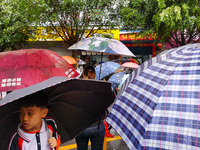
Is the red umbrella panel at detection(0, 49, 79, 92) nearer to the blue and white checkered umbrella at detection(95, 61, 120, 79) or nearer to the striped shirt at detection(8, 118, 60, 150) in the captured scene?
the striped shirt at detection(8, 118, 60, 150)

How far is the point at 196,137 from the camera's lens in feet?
3.94

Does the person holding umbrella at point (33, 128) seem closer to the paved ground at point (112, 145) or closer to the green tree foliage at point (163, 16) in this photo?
the paved ground at point (112, 145)

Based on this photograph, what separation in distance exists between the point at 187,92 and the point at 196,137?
291 millimetres

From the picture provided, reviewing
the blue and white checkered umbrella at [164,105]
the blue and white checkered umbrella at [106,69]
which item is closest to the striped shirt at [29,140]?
the blue and white checkered umbrella at [164,105]

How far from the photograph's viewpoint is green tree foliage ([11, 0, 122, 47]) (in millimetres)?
10203

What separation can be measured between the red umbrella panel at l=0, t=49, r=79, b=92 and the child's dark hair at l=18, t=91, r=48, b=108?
0.53m

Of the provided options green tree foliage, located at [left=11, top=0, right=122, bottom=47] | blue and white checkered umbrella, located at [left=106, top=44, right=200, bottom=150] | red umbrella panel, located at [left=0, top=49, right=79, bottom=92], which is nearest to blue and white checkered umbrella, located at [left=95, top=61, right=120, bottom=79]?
red umbrella panel, located at [left=0, top=49, right=79, bottom=92]

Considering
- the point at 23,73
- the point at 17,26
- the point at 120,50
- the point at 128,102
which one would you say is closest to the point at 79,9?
the point at 17,26

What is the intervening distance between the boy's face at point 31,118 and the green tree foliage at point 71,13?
9151mm

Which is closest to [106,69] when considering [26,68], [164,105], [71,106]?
[26,68]

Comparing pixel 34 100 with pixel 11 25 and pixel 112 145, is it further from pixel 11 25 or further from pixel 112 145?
pixel 11 25

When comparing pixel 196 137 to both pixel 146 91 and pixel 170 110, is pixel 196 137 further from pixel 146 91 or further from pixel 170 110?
pixel 146 91

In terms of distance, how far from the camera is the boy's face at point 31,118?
1.51m

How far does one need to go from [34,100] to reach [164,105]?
0.96 meters
